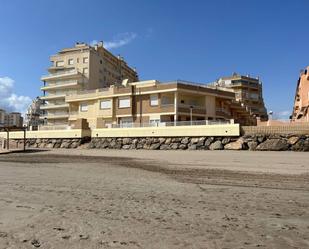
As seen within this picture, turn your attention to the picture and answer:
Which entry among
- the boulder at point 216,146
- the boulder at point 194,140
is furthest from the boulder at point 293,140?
the boulder at point 194,140

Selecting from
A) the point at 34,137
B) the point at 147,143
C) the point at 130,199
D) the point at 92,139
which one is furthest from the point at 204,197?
the point at 34,137

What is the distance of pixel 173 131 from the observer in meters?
32.7

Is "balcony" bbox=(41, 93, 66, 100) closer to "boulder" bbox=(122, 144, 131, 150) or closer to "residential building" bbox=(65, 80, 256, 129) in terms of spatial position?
"residential building" bbox=(65, 80, 256, 129)

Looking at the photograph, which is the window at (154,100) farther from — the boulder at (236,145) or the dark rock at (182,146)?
the boulder at (236,145)

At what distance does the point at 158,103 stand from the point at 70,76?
1271 inches

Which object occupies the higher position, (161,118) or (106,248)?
(161,118)

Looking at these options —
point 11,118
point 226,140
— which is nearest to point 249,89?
point 226,140

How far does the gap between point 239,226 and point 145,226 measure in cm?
157

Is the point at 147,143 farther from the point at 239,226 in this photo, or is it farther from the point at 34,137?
the point at 239,226

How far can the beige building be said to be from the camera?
67.5 metres

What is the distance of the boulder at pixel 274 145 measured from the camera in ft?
86.2

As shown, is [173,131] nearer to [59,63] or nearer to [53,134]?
[53,134]

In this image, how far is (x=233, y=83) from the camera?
90.6 metres

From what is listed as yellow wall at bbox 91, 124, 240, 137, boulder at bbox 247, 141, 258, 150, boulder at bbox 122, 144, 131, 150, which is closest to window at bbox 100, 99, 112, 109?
yellow wall at bbox 91, 124, 240, 137
